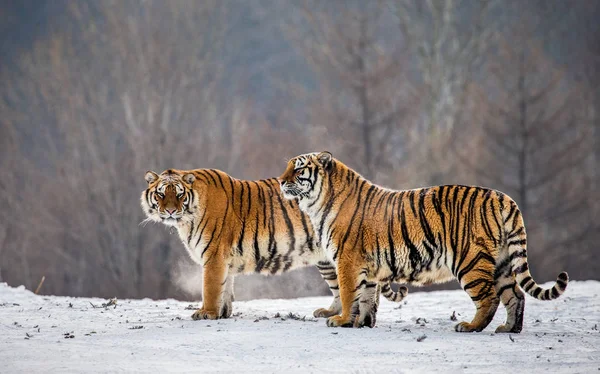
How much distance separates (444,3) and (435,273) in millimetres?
25740

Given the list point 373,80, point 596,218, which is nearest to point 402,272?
point 373,80

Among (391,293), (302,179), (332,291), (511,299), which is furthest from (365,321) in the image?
(302,179)

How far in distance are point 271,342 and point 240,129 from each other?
24.1m

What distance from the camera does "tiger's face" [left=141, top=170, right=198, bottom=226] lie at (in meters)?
8.34

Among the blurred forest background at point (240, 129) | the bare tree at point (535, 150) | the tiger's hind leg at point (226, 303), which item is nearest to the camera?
the tiger's hind leg at point (226, 303)

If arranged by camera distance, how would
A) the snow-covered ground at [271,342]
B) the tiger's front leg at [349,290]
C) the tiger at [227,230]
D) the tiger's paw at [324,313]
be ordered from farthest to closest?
the tiger's paw at [324,313] → the tiger at [227,230] → the tiger's front leg at [349,290] → the snow-covered ground at [271,342]

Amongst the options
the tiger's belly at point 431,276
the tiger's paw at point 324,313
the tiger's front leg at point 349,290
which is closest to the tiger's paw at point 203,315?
the tiger's paw at point 324,313

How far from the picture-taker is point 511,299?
24.3ft

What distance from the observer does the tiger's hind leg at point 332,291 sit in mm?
8609

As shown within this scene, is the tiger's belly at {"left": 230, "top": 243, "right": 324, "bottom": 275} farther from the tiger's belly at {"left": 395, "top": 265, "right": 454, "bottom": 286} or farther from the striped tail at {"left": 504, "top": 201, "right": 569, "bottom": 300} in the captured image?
the striped tail at {"left": 504, "top": 201, "right": 569, "bottom": 300}

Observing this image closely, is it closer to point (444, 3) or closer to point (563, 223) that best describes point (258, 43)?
point (444, 3)

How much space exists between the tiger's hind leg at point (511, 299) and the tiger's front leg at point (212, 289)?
8.09 feet

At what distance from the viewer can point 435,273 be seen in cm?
747

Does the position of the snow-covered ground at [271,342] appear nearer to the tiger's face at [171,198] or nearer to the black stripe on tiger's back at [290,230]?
the black stripe on tiger's back at [290,230]
